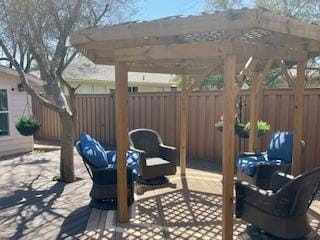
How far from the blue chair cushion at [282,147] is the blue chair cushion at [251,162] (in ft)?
0.27

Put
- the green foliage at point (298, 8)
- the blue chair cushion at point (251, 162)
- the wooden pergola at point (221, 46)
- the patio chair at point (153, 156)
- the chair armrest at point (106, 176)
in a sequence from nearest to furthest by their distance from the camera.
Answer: the wooden pergola at point (221, 46) < the chair armrest at point (106, 176) < the blue chair cushion at point (251, 162) < the patio chair at point (153, 156) < the green foliage at point (298, 8)

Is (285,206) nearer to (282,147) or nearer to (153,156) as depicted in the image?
(282,147)

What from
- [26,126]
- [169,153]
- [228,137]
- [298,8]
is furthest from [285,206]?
[298,8]

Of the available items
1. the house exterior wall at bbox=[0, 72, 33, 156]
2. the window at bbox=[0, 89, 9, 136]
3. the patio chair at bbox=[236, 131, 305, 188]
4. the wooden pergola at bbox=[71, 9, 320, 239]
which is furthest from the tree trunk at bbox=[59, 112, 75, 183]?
the window at bbox=[0, 89, 9, 136]

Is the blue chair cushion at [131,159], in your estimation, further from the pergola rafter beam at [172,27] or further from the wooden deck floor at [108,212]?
the pergola rafter beam at [172,27]

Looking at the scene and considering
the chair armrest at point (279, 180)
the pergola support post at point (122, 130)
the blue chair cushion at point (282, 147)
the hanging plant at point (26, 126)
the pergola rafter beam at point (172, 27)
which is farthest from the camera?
the hanging plant at point (26, 126)

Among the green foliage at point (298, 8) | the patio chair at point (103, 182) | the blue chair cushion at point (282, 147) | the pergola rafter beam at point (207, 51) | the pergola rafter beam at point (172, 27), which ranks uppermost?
the green foliage at point (298, 8)

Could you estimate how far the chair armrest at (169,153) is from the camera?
5551 mm

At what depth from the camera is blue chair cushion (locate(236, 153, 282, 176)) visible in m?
4.67

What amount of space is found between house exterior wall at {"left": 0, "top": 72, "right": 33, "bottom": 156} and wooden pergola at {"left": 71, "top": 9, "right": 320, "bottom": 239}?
205 inches

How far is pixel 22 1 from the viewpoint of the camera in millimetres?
5105

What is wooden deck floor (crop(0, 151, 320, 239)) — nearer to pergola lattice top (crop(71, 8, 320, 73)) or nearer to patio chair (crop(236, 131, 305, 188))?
patio chair (crop(236, 131, 305, 188))

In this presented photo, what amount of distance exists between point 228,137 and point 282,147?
8.11 ft

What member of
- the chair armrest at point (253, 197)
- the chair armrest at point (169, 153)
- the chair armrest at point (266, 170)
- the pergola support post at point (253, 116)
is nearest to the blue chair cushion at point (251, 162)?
the chair armrest at point (266, 170)
